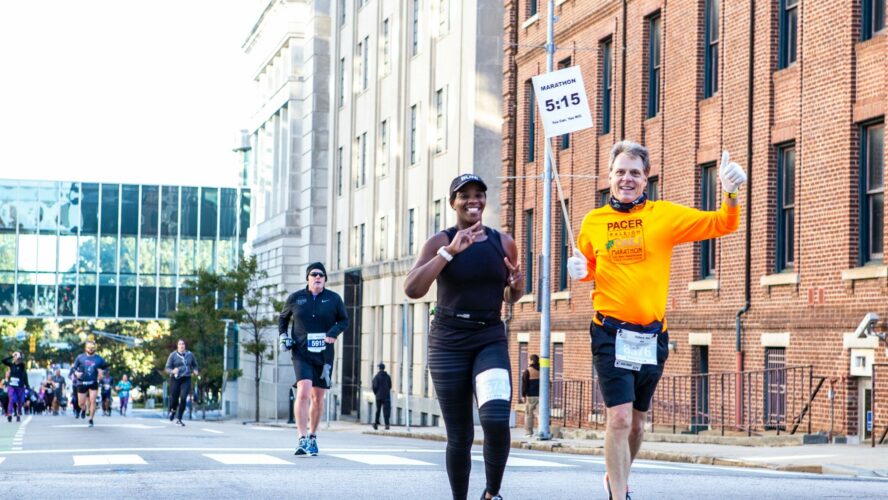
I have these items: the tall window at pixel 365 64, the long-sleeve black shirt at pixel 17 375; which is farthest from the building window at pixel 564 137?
the tall window at pixel 365 64

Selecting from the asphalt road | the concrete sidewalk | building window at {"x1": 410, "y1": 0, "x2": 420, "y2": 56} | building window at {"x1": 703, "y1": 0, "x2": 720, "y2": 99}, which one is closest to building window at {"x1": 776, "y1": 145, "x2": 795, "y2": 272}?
building window at {"x1": 703, "y1": 0, "x2": 720, "y2": 99}

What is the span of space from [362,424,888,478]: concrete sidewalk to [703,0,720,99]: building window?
706cm

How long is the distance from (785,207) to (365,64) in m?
33.6

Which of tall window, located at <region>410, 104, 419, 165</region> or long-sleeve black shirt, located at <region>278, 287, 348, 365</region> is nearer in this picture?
long-sleeve black shirt, located at <region>278, 287, 348, 365</region>

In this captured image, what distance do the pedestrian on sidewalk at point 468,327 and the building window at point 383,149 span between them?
4469 centimetres

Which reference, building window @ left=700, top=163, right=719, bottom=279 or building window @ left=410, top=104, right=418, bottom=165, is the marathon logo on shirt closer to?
building window @ left=700, top=163, right=719, bottom=279

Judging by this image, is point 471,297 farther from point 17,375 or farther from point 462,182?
point 17,375

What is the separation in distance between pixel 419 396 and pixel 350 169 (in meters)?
13.3

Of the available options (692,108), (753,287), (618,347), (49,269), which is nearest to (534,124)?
(692,108)

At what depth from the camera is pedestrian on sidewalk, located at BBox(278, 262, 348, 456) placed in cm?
1631

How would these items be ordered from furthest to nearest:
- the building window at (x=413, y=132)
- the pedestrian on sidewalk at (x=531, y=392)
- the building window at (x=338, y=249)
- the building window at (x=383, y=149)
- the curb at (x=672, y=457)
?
the building window at (x=338, y=249) < the building window at (x=383, y=149) < the building window at (x=413, y=132) < the pedestrian on sidewalk at (x=531, y=392) < the curb at (x=672, y=457)

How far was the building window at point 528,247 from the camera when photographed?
3962 cm

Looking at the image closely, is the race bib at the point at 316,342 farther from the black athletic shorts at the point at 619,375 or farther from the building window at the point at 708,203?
the building window at the point at 708,203

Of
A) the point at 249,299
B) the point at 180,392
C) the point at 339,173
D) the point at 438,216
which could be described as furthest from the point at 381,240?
the point at 180,392
